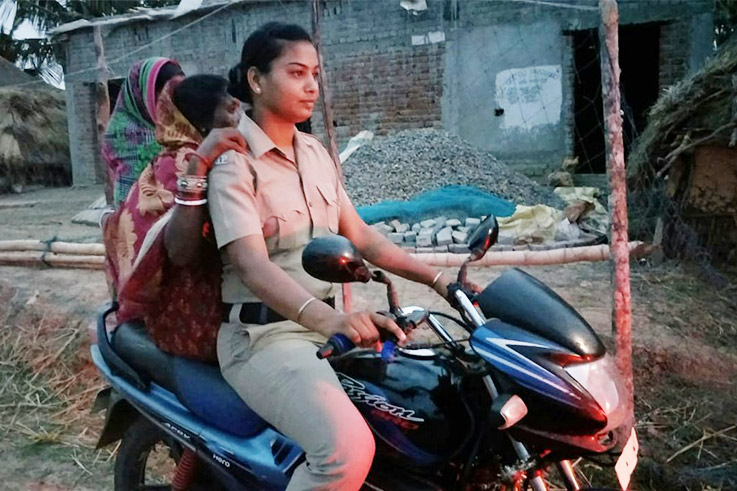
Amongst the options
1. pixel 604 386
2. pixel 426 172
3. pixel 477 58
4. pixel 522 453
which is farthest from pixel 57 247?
pixel 477 58

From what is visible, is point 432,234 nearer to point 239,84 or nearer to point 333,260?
point 239,84

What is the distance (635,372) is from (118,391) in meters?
3.07

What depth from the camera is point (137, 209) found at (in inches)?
134

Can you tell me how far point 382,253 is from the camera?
233cm

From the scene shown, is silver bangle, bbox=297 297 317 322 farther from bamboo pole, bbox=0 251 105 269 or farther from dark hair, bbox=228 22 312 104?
bamboo pole, bbox=0 251 105 269

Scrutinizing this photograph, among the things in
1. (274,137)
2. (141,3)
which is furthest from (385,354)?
(141,3)

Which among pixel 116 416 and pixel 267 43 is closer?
pixel 267 43

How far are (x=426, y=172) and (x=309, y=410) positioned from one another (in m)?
7.79

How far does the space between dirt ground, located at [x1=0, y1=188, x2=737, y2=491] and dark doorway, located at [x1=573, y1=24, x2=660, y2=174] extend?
19.6 ft

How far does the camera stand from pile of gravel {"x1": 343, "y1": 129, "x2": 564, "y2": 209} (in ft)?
29.7

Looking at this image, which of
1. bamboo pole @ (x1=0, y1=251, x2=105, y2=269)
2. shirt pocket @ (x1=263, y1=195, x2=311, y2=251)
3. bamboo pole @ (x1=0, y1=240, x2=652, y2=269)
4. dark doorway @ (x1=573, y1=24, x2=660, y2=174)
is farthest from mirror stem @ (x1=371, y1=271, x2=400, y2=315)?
dark doorway @ (x1=573, y1=24, x2=660, y2=174)

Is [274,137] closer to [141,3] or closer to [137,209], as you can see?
[137,209]

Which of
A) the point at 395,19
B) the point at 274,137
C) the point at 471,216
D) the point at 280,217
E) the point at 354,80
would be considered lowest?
the point at 471,216

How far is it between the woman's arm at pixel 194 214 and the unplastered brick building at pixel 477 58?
27.2 ft
